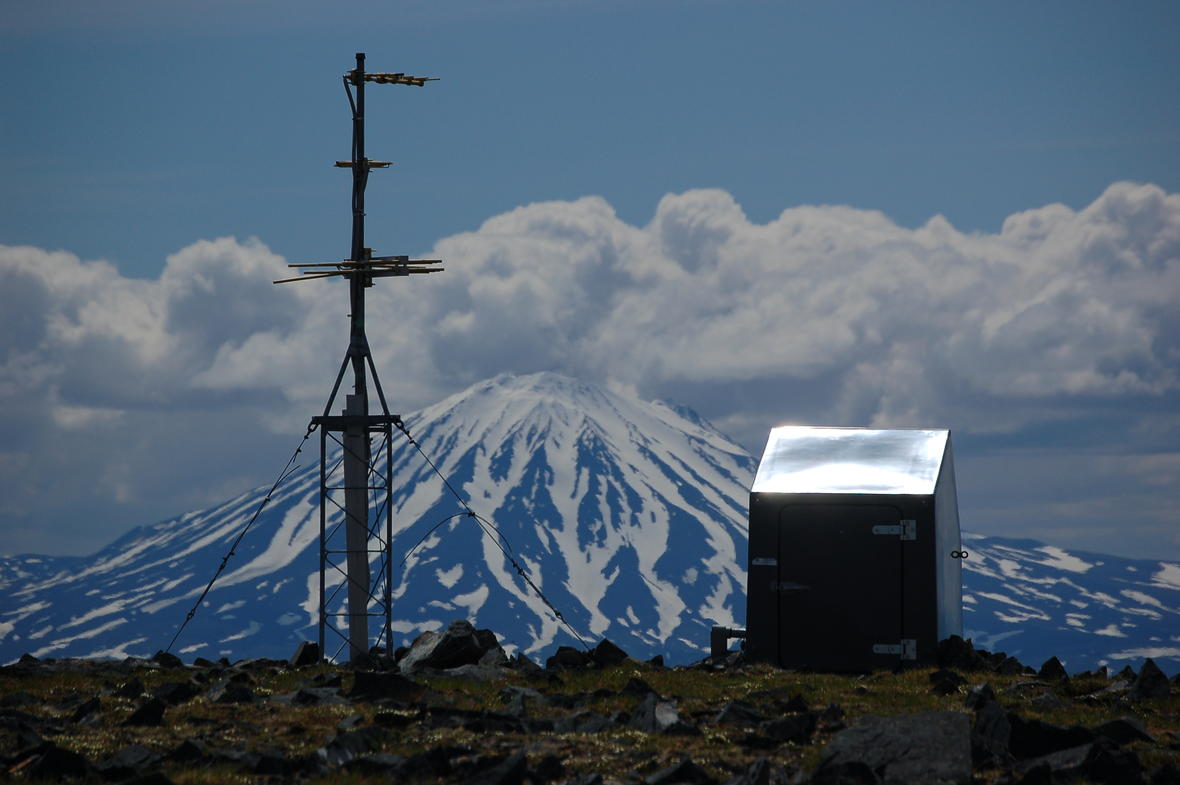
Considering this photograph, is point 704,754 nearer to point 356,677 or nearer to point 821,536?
point 356,677

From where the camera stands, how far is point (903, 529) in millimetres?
24969

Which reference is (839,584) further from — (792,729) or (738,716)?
(792,729)

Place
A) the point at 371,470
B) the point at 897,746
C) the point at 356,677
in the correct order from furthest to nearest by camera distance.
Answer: the point at 371,470, the point at 356,677, the point at 897,746

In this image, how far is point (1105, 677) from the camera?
2562 cm

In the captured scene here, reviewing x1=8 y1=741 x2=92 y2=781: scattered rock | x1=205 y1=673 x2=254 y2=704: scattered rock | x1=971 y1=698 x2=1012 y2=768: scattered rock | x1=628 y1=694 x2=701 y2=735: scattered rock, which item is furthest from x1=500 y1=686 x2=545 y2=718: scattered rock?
x1=971 y1=698 x2=1012 y2=768: scattered rock

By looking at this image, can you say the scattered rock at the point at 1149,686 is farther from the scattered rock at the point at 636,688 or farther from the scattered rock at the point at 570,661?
the scattered rock at the point at 570,661

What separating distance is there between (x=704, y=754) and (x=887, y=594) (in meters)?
9.53

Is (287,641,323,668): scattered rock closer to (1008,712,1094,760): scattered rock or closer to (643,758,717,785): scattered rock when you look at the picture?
(643,758,717,785): scattered rock

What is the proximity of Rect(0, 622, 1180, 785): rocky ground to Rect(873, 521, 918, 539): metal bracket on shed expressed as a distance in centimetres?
196

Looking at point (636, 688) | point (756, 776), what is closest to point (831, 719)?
point (636, 688)

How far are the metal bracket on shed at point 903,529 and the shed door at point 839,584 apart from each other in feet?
0.21

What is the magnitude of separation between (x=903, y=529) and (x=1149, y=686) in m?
4.65

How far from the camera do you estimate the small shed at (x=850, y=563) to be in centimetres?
2505

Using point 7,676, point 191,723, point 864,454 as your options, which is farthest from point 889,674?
point 7,676
